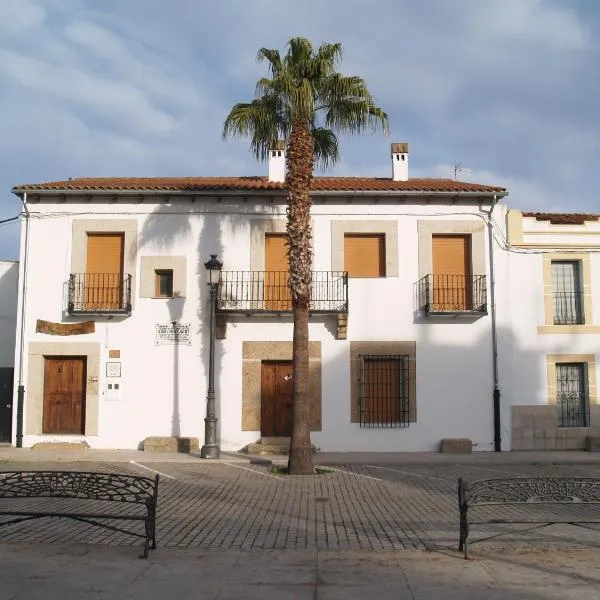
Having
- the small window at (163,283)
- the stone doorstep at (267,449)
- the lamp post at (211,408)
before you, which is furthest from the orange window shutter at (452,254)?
the small window at (163,283)

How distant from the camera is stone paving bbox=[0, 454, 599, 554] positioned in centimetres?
728

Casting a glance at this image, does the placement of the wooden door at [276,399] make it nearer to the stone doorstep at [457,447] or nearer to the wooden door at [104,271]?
the stone doorstep at [457,447]

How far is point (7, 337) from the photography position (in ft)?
60.4

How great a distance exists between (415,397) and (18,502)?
9746mm

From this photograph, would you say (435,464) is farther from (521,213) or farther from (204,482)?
(521,213)

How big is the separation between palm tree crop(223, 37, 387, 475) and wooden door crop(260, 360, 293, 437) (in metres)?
3.84

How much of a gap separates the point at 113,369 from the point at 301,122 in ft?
25.3

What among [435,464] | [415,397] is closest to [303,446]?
[435,464]

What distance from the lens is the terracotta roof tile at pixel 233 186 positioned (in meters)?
16.8

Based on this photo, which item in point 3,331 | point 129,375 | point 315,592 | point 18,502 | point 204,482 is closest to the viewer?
point 315,592

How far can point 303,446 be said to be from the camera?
12.7m

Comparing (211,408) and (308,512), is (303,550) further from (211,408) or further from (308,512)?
(211,408)

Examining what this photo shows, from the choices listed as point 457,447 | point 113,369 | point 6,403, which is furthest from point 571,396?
point 6,403

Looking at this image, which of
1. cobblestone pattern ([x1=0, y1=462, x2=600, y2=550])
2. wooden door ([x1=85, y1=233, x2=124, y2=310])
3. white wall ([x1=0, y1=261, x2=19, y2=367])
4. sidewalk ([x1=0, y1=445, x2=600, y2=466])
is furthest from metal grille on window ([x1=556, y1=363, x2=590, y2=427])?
white wall ([x1=0, y1=261, x2=19, y2=367])
